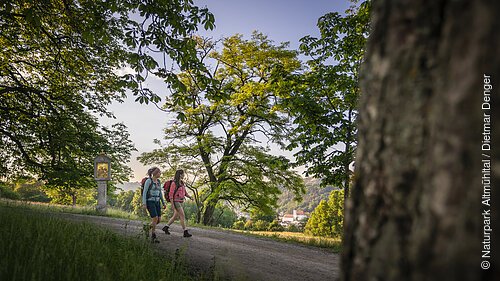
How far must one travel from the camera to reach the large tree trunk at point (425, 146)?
67 centimetres

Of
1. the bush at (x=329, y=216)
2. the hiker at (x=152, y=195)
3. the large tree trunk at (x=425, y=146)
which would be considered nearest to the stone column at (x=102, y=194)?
the hiker at (x=152, y=195)

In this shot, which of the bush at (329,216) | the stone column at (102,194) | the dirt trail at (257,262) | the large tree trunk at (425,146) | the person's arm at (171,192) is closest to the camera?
the large tree trunk at (425,146)

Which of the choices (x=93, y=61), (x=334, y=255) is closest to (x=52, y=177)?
(x=93, y=61)


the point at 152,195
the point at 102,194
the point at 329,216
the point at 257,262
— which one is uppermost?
the point at 152,195

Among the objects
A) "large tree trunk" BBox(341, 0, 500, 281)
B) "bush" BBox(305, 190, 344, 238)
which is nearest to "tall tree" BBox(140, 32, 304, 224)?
"large tree trunk" BBox(341, 0, 500, 281)

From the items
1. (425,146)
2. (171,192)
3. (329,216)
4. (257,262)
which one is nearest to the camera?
(425,146)

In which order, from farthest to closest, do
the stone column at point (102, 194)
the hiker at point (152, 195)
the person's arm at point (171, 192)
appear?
the stone column at point (102, 194) → the person's arm at point (171, 192) → the hiker at point (152, 195)

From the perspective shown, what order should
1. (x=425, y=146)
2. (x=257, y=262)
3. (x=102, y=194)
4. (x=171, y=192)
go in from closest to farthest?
(x=425, y=146) < (x=257, y=262) < (x=171, y=192) < (x=102, y=194)

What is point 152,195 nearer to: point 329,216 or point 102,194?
point 102,194

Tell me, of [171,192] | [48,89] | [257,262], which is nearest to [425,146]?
[257,262]

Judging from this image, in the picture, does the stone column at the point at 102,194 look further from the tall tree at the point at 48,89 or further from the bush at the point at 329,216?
the bush at the point at 329,216

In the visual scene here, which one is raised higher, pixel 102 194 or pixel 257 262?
pixel 102 194

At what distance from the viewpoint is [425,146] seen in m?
0.77

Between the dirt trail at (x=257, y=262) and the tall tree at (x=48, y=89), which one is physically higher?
the tall tree at (x=48, y=89)
